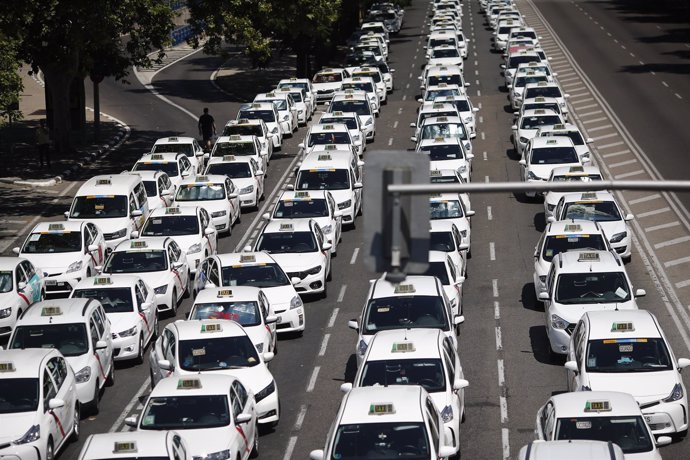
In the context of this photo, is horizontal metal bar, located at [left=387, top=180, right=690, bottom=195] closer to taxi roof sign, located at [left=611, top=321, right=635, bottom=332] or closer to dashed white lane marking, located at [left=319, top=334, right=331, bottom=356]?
taxi roof sign, located at [left=611, top=321, right=635, bottom=332]

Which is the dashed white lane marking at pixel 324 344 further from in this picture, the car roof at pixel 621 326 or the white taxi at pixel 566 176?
the white taxi at pixel 566 176

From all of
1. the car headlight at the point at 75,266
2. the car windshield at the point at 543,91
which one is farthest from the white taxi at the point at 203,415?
the car windshield at the point at 543,91

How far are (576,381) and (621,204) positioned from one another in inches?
710

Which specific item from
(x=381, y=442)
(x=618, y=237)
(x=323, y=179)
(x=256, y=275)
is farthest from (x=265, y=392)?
(x=323, y=179)

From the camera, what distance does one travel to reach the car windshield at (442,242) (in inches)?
1172

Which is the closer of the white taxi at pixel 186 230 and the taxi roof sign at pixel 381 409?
the taxi roof sign at pixel 381 409

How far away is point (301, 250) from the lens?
29844mm

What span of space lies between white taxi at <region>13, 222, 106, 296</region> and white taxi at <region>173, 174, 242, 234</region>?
180 inches

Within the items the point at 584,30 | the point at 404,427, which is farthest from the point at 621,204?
the point at 584,30

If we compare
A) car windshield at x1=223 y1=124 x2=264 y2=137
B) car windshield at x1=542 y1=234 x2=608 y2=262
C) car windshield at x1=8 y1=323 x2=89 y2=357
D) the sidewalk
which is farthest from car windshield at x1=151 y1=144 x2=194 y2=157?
car windshield at x1=8 y1=323 x2=89 y2=357

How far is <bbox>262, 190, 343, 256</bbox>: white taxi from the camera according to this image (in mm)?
32812

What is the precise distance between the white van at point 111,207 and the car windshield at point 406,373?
47.2ft

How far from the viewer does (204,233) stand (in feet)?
106

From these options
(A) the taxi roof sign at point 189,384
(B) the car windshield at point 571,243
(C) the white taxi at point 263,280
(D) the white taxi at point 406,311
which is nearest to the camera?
(A) the taxi roof sign at point 189,384
